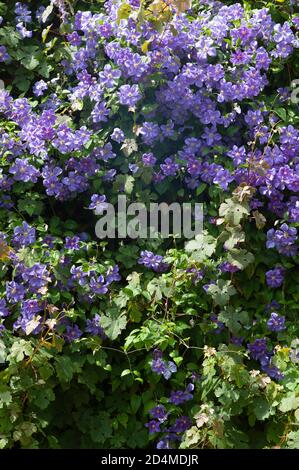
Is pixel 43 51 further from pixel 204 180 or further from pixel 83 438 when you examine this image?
pixel 83 438

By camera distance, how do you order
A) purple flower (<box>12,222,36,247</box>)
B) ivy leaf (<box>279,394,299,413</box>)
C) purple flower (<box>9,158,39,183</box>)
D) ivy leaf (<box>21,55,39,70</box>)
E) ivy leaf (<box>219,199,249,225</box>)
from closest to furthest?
ivy leaf (<box>279,394,299,413</box>), ivy leaf (<box>219,199,249,225</box>), purple flower (<box>12,222,36,247</box>), purple flower (<box>9,158,39,183</box>), ivy leaf (<box>21,55,39,70</box>)

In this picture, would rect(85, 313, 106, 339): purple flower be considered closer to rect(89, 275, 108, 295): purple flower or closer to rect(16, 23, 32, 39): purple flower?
rect(89, 275, 108, 295): purple flower

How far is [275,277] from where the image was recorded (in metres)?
3.13

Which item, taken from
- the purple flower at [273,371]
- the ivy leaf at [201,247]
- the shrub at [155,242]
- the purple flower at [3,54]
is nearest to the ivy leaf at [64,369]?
the shrub at [155,242]

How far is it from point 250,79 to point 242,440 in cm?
137

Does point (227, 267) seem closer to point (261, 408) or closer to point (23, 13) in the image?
point (261, 408)

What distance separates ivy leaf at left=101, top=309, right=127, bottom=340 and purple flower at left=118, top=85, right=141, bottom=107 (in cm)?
79

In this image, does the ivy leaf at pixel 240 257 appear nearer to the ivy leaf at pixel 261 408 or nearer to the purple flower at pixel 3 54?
the ivy leaf at pixel 261 408

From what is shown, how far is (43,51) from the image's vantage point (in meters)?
3.60

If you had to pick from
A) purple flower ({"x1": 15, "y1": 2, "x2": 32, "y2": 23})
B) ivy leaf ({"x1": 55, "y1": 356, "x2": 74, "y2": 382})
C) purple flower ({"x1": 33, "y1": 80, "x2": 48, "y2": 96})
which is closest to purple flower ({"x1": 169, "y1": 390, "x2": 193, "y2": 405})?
ivy leaf ({"x1": 55, "y1": 356, "x2": 74, "y2": 382})

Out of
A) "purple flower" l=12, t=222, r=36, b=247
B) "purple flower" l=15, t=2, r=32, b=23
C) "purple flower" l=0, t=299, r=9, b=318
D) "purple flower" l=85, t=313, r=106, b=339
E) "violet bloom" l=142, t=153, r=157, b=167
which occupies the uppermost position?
"purple flower" l=15, t=2, r=32, b=23

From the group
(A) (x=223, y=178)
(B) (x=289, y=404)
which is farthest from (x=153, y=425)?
(A) (x=223, y=178)

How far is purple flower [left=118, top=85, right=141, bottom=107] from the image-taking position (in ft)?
10.5

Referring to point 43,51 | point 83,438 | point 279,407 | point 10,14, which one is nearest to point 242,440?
point 279,407
